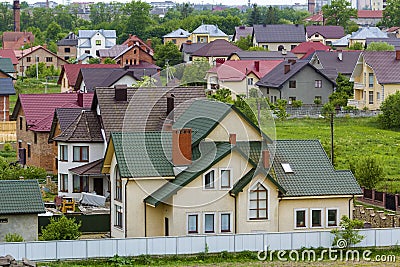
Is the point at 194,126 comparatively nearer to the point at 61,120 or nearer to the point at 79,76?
the point at 61,120

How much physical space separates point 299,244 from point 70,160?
1380cm

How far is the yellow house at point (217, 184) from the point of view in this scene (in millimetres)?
29594

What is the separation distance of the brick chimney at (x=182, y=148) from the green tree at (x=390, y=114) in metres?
29.2

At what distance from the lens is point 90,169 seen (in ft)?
128

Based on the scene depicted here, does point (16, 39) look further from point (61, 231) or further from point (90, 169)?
point (61, 231)

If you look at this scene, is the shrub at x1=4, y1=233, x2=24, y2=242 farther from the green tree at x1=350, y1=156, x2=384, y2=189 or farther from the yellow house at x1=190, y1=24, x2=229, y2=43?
the yellow house at x1=190, y1=24, x2=229, y2=43

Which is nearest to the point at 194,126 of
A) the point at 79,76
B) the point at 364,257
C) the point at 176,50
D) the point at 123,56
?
the point at 364,257

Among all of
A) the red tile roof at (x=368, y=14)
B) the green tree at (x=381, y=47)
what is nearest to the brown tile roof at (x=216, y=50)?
the green tree at (x=381, y=47)

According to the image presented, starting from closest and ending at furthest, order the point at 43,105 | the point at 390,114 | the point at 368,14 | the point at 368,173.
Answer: the point at 368,173, the point at 43,105, the point at 390,114, the point at 368,14

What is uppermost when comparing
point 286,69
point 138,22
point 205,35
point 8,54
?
point 138,22

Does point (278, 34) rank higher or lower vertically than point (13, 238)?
higher

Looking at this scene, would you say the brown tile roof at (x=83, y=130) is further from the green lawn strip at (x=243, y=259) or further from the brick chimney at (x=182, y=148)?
the green lawn strip at (x=243, y=259)

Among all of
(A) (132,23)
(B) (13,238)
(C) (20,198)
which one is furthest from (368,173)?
(A) (132,23)

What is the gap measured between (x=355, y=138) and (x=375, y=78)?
45.2ft
